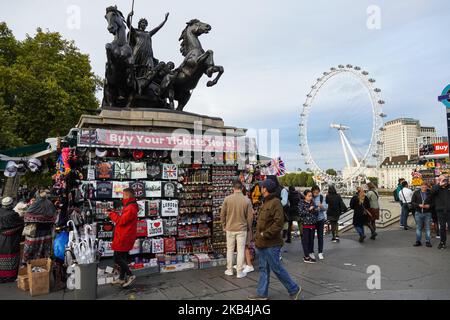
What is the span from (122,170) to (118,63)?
9.61ft

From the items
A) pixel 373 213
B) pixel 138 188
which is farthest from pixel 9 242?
pixel 373 213

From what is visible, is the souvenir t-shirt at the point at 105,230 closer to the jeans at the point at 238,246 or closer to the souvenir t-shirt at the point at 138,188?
the souvenir t-shirt at the point at 138,188

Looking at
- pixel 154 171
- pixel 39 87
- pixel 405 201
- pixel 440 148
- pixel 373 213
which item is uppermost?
pixel 39 87

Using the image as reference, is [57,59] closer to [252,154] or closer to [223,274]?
[252,154]

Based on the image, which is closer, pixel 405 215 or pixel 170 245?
pixel 170 245

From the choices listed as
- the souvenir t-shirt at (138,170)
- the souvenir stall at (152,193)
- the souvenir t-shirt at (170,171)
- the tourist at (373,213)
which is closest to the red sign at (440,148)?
the tourist at (373,213)

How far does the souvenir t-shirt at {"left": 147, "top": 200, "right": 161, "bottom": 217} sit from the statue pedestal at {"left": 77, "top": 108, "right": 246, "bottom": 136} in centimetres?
174

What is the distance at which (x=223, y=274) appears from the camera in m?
6.62

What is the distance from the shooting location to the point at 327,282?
5.91 meters

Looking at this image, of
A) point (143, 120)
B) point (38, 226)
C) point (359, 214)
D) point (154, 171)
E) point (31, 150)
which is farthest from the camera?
point (359, 214)

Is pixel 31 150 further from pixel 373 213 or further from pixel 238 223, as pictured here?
pixel 373 213

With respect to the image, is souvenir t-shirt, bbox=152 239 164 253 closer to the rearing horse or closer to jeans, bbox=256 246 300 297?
jeans, bbox=256 246 300 297

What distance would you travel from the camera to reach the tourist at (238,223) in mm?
6414
